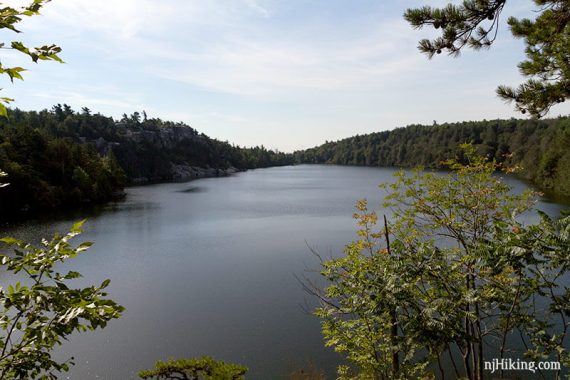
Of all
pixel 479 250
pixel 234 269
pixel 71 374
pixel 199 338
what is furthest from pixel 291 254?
pixel 479 250

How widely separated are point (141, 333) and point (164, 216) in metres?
32.8

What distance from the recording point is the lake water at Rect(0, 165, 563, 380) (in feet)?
52.1

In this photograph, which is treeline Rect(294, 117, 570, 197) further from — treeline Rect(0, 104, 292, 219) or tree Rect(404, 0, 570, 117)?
treeline Rect(0, 104, 292, 219)

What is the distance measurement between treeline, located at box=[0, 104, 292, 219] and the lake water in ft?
36.9

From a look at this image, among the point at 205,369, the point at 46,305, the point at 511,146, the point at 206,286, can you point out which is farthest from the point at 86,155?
the point at 511,146

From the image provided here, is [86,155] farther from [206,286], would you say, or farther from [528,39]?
[528,39]

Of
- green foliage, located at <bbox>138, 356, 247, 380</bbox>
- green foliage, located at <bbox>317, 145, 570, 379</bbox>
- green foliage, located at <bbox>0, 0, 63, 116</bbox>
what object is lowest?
green foliage, located at <bbox>138, 356, 247, 380</bbox>

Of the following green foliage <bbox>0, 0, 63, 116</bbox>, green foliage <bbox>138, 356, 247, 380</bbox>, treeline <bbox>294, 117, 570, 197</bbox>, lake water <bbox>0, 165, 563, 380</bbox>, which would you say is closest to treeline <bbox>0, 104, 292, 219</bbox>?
green foliage <bbox>0, 0, 63, 116</bbox>

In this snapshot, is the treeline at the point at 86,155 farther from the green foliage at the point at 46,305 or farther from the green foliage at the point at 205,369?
the green foliage at the point at 205,369

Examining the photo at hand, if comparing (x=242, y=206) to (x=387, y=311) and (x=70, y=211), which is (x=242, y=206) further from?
(x=387, y=311)

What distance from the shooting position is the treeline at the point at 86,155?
5094cm

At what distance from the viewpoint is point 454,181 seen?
992 cm

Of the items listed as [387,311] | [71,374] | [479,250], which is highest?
[479,250]

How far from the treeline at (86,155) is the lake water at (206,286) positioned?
1123 centimetres
